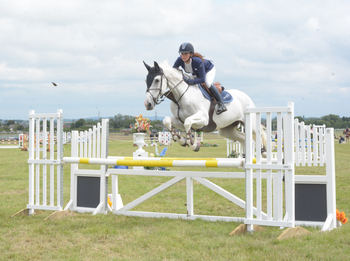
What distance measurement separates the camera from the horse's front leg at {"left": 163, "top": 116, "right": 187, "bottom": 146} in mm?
3877

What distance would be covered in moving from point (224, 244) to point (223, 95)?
177cm

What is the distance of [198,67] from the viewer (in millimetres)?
4148

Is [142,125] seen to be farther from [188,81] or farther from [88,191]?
[188,81]

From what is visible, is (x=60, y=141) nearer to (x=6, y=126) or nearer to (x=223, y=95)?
(x=223, y=95)

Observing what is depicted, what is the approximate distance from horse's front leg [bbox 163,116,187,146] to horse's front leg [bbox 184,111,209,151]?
0.08 m

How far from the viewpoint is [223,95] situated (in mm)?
4309

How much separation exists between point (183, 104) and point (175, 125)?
257 millimetres

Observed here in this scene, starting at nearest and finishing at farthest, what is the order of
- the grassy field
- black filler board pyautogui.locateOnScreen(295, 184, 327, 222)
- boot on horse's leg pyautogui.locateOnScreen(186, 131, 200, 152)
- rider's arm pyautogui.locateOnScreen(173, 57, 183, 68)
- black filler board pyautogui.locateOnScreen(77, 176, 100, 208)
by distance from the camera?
the grassy field → boot on horse's leg pyautogui.locateOnScreen(186, 131, 200, 152) → black filler board pyautogui.locateOnScreen(295, 184, 327, 222) → rider's arm pyautogui.locateOnScreen(173, 57, 183, 68) → black filler board pyautogui.locateOnScreen(77, 176, 100, 208)

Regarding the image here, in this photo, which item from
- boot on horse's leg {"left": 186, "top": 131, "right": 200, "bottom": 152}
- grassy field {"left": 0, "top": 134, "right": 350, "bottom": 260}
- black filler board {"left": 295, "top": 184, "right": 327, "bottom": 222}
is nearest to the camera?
grassy field {"left": 0, "top": 134, "right": 350, "bottom": 260}

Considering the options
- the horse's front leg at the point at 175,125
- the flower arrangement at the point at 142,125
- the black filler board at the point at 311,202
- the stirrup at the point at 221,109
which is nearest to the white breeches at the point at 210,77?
the stirrup at the point at 221,109

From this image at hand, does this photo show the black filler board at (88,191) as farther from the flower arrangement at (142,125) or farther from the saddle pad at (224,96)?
the flower arrangement at (142,125)

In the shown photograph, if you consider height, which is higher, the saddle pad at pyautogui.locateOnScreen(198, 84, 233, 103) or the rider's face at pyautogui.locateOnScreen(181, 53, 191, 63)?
the rider's face at pyautogui.locateOnScreen(181, 53, 191, 63)

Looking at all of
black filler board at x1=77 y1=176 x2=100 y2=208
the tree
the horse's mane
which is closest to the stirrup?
the horse's mane

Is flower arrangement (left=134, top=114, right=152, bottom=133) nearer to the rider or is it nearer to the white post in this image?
the rider
